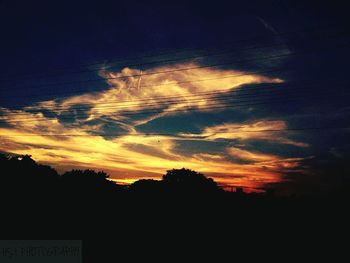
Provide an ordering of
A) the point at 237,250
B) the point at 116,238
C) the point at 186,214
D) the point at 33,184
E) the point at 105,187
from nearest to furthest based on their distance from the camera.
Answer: the point at 237,250 → the point at 116,238 → the point at 186,214 → the point at 33,184 → the point at 105,187

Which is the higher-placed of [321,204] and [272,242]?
[321,204]

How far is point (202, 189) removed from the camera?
255 ft

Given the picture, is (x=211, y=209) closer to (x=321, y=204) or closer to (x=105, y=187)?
(x=321, y=204)

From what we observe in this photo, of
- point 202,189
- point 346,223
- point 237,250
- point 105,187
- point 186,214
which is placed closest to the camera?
point 237,250

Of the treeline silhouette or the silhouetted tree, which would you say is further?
the silhouetted tree

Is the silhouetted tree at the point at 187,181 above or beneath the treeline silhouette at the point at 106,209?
above

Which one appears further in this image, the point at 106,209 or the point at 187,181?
the point at 187,181

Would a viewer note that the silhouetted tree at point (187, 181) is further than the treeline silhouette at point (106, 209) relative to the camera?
Yes

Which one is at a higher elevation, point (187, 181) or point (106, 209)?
point (187, 181)

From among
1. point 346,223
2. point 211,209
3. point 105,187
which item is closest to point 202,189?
point 105,187

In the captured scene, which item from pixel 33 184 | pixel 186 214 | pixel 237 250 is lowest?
pixel 237 250

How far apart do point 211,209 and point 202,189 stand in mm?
41912

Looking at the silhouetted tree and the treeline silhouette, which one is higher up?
the silhouetted tree

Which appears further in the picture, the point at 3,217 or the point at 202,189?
the point at 202,189
